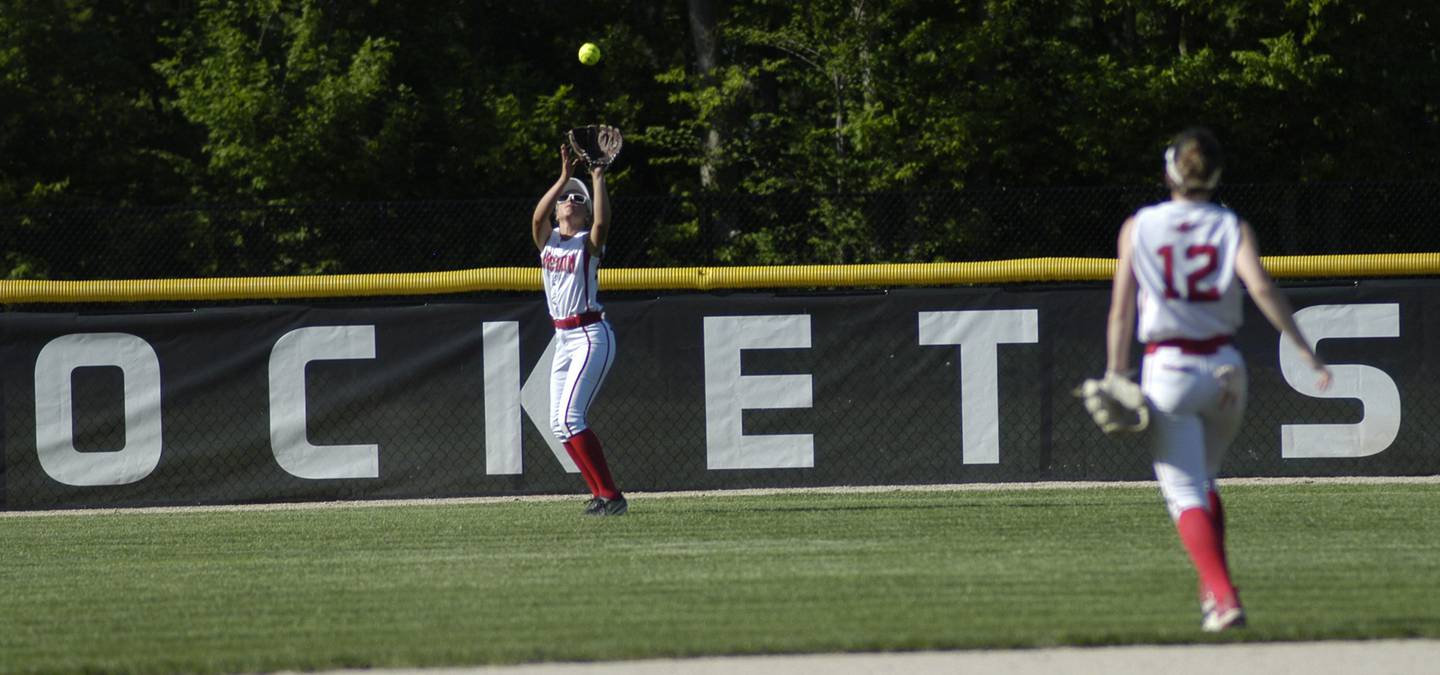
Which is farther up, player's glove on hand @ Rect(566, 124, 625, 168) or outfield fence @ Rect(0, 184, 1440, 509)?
player's glove on hand @ Rect(566, 124, 625, 168)

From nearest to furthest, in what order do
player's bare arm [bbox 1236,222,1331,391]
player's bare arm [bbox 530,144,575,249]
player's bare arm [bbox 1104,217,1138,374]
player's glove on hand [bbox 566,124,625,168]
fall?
1. player's bare arm [bbox 1236,222,1331,391]
2. player's bare arm [bbox 1104,217,1138,374]
3. player's bare arm [bbox 530,144,575,249]
4. player's glove on hand [bbox 566,124,625,168]

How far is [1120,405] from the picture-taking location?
5.46 metres

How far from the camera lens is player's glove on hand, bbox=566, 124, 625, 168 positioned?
9.35m

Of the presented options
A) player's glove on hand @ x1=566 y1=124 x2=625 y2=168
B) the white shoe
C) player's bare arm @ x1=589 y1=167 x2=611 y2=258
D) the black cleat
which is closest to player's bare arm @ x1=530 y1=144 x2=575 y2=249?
player's glove on hand @ x1=566 y1=124 x2=625 y2=168

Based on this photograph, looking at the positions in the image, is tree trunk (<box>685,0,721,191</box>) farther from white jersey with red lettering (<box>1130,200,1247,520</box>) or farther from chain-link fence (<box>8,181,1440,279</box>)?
white jersey with red lettering (<box>1130,200,1247,520</box>)

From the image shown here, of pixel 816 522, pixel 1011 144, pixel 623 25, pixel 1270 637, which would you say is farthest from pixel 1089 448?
pixel 623 25

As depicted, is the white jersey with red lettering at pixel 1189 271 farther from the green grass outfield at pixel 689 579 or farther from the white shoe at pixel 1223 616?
the green grass outfield at pixel 689 579

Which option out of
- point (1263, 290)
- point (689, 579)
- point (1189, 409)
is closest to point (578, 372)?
point (689, 579)

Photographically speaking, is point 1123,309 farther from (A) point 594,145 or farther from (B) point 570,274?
(A) point 594,145

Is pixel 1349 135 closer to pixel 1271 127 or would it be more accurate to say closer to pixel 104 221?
pixel 1271 127

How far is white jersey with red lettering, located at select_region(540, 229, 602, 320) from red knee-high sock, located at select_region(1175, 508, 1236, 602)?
4.57 m

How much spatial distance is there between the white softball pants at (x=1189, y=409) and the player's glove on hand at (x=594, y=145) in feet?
14.7

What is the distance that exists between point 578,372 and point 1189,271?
4.55 m

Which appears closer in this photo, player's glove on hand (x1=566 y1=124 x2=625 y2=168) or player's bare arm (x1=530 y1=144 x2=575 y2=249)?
player's bare arm (x1=530 y1=144 x2=575 y2=249)
